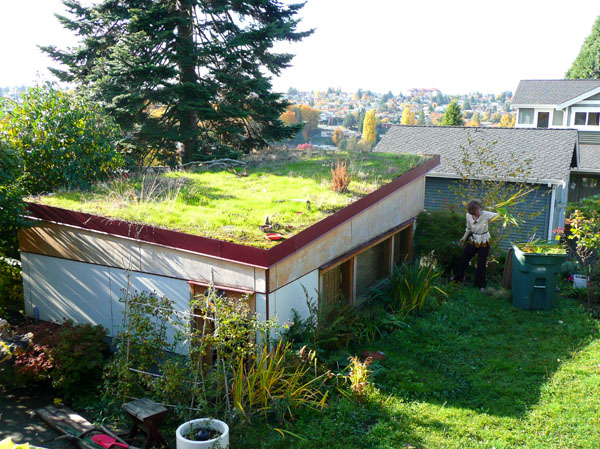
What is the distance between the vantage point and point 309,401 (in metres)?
6.61

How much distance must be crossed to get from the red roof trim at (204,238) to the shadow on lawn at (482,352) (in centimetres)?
208

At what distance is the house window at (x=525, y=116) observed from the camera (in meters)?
31.3

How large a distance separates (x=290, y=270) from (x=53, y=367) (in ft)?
11.4

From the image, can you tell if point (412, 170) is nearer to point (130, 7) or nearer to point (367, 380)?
point (367, 380)

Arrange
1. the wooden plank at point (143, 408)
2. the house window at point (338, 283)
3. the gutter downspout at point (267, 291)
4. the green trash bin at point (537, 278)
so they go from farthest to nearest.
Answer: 1. the green trash bin at point (537, 278)
2. the house window at point (338, 283)
3. the gutter downspout at point (267, 291)
4. the wooden plank at point (143, 408)

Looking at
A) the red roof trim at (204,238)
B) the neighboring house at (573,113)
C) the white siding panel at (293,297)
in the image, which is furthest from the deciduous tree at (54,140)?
the neighboring house at (573,113)

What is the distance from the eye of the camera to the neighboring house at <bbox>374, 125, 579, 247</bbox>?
18469mm

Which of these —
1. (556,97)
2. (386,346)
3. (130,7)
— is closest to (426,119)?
(556,97)

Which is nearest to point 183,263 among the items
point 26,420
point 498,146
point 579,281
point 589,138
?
point 26,420

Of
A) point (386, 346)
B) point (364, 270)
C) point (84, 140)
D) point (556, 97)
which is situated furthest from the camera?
point (556, 97)

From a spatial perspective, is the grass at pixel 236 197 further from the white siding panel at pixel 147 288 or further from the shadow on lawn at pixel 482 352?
the shadow on lawn at pixel 482 352

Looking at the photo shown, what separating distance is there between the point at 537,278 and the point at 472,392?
3.73 m

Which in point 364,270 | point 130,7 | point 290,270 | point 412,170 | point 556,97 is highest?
point 130,7

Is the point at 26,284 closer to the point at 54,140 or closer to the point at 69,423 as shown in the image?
the point at 54,140
